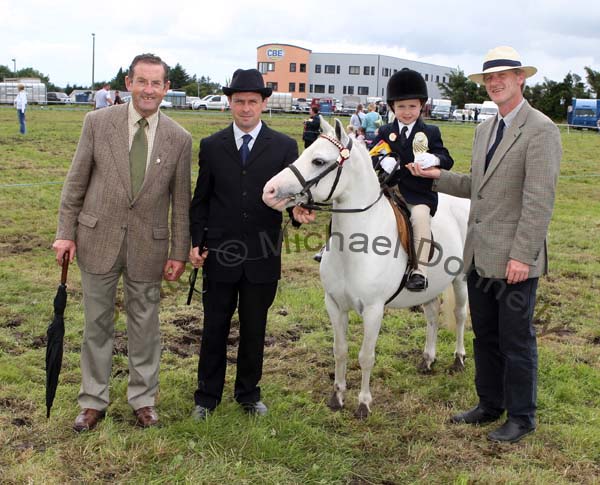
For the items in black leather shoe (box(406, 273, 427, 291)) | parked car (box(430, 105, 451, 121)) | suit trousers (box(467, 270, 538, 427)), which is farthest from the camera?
parked car (box(430, 105, 451, 121))

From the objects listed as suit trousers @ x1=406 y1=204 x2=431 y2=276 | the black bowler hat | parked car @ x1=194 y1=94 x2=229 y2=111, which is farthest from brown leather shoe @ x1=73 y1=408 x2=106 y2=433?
parked car @ x1=194 y1=94 x2=229 y2=111

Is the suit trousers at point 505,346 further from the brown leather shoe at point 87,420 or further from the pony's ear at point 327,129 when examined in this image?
the brown leather shoe at point 87,420

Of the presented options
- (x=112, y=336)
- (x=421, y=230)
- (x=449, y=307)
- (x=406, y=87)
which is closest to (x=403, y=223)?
(x=421, y=230)

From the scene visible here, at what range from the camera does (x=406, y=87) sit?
4629 mm

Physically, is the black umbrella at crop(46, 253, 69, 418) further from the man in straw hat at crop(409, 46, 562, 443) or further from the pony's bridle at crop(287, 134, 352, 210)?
the man in straw hat at crop(409, 46, 562, 443)

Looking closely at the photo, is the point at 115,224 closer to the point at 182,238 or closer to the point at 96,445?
the point at 182,238

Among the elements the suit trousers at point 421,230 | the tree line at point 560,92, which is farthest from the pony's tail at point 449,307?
the tree line at point 560,92

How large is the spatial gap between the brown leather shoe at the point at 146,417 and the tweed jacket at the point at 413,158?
2.46 meters

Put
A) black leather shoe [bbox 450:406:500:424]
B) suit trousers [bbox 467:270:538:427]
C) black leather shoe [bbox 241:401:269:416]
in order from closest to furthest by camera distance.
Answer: suit trousers [bbox 467:270:538:427] < black leather shoe [bbox 241:401:269:416] < black leather shoe [bbox 450:406:500:424]

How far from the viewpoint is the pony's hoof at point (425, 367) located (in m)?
5.52

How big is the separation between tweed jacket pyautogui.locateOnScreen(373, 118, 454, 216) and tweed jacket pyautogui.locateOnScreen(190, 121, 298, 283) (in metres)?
1.02

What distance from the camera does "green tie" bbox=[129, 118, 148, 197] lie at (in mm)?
3930

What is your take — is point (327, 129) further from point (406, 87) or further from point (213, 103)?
point (213, 103)

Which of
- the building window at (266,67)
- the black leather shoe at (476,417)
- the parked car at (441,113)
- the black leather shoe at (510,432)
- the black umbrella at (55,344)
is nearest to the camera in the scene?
the black umbrella at (55,344)
